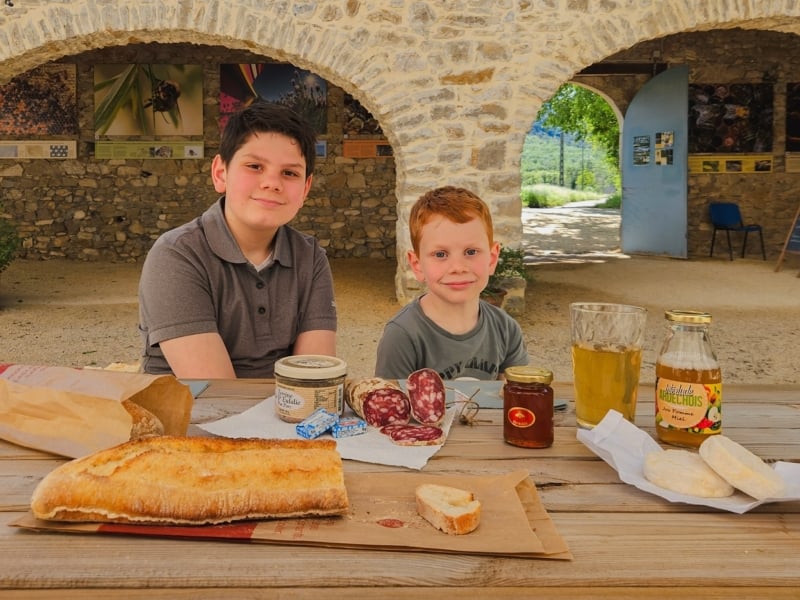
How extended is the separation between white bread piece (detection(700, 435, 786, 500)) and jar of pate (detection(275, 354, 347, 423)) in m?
0.60

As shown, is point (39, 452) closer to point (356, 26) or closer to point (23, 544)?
point (23, 544)

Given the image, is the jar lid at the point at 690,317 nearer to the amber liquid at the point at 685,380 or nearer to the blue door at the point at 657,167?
the amber liquid at the point at 685,380

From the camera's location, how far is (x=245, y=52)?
9.48m

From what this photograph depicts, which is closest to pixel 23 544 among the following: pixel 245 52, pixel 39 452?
pixel 39 452

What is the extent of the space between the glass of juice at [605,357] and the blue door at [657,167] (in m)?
9.16

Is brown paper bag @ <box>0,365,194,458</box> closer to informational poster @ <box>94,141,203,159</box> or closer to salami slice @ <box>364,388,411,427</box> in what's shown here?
salami slice @ <box>364,388,411,427</box>

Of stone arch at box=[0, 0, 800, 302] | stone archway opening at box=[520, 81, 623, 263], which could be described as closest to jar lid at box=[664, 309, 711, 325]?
stone arch at box=[0, 0, 800, 302]

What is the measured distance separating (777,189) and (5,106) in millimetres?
10507

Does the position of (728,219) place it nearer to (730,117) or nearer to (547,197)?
(730,117)

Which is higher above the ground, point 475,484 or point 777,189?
point 777,189

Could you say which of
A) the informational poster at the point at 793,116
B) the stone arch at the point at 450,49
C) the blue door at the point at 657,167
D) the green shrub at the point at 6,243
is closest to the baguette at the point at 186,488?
the stone arch at the point at 450,49

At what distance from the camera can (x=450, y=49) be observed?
5.59 m

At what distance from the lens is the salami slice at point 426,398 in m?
1.23

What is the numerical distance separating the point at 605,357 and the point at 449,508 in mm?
512
